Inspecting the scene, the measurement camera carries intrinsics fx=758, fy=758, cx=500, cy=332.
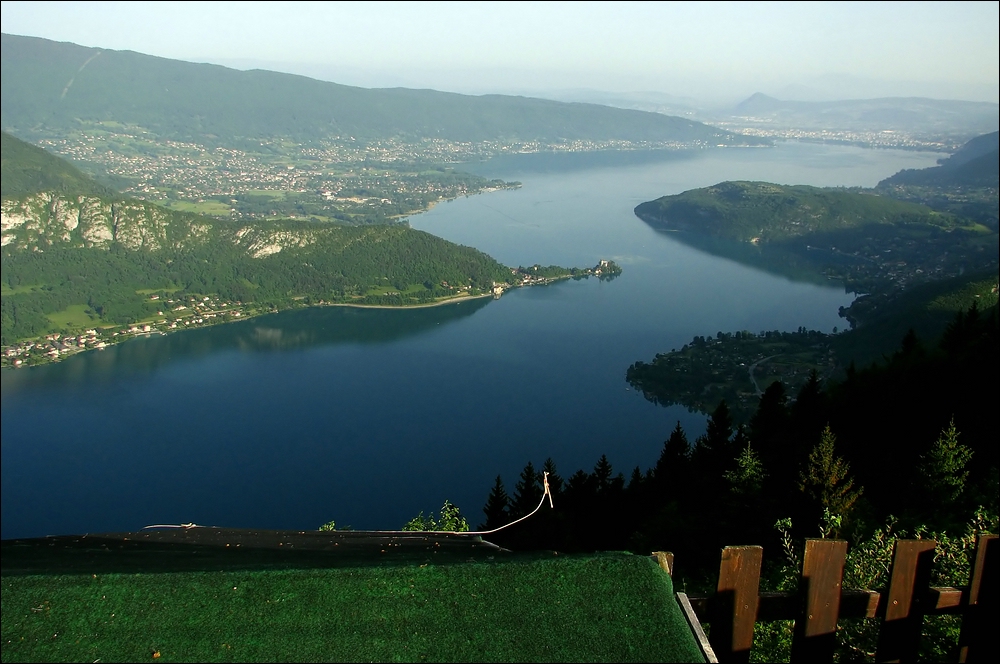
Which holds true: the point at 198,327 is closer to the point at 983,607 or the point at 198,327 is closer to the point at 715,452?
the point at 715,452

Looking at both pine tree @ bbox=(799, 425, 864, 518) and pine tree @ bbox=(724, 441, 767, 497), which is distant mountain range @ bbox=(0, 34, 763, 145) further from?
pine tree @ bbox=(799, 425, 864, 518)

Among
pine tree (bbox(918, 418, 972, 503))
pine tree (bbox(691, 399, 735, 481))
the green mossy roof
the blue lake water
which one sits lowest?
the blue lake water

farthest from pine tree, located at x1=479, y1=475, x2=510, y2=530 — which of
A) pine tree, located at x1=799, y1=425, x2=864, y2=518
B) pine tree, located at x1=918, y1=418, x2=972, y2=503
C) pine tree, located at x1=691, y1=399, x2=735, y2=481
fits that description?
pine tree, located at x1=918, y1=418, x2=972, y2=503

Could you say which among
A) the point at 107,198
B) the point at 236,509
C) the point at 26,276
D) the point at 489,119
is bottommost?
the point at 236,509

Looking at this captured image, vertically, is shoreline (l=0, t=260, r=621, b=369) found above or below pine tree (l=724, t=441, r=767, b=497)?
below

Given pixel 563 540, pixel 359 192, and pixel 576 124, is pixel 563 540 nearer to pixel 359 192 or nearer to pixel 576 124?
pixel 359 192

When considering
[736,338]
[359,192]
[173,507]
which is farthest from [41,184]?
[736,338]

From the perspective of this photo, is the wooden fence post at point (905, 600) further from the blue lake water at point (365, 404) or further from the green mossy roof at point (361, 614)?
the blue lake water at point (365, 404)

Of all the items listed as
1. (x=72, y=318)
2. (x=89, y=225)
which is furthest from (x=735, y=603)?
(x=89, y=225)
